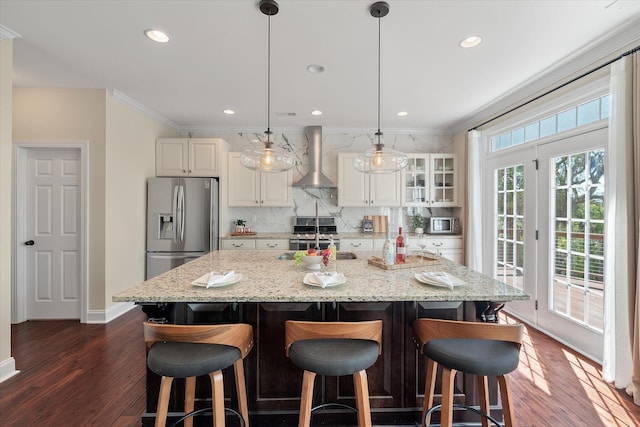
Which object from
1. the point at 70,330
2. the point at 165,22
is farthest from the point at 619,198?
the point at 70,330

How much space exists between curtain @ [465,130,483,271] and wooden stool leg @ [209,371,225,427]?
3.69 meters

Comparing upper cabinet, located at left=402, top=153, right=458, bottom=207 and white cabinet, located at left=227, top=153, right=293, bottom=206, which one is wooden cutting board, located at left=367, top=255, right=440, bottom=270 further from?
white cabinet, located at left=227, top=153, right=293, bottom=206

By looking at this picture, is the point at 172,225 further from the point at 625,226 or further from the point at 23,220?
the point at 625,226

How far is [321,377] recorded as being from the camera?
5.72ft

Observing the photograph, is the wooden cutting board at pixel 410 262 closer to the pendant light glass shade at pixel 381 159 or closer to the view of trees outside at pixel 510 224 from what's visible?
the pendant light glass shade at pixel 381 159

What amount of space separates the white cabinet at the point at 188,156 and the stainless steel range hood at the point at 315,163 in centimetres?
128

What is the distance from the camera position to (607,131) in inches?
91.7

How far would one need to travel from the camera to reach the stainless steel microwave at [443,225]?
457 cm

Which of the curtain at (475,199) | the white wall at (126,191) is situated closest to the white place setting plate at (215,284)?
the white wall at (126,191)

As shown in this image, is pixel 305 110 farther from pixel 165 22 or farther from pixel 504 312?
pixel 504 312

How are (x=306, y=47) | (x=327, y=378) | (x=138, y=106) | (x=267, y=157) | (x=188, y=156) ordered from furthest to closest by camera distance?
(x=188, y=156) < (x=138, y=106) < (x=306, y=47) < (x=267, y=157) < (x=327, y=378)

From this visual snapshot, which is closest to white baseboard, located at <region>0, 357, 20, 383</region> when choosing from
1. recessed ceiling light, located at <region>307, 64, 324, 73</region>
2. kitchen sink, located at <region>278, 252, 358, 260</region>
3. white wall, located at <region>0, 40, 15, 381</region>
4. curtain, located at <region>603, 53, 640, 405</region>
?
white wall, located at <region>0, 40, 15, 381</region>

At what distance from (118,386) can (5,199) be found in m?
1.67

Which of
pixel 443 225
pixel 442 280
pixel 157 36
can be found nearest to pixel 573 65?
pixel 442 280
